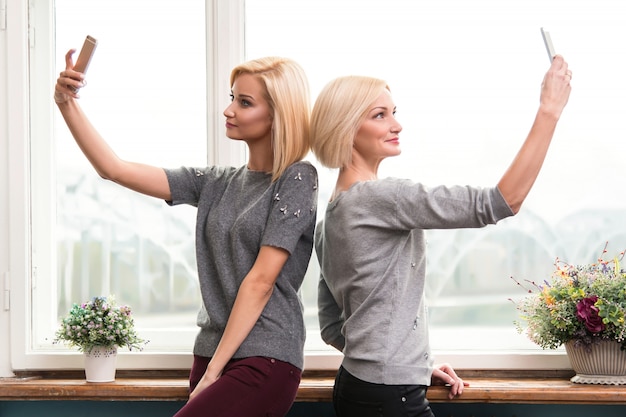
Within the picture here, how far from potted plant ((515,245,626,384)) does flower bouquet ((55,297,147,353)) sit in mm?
1211

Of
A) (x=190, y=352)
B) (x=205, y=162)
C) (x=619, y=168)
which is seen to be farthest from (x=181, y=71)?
(x=619, y=168)

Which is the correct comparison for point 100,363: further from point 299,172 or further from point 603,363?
point 603,363

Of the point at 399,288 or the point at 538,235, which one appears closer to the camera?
the point at 399,288

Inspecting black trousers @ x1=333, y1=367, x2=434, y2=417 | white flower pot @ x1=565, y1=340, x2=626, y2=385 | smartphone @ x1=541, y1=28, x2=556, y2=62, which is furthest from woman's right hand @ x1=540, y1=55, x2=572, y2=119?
white flower pot @ x1=565, y1=340, x2=626, y2=385

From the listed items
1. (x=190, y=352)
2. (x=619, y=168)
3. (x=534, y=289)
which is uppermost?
(x=619, y=168)

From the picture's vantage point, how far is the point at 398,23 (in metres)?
2.83

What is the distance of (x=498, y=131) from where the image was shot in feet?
9.22

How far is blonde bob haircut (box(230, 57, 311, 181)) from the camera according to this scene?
2240mm

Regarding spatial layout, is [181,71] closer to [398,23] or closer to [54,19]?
[54,19]

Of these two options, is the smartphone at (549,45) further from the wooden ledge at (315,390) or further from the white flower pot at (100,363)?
the white flower pot at (100,363)

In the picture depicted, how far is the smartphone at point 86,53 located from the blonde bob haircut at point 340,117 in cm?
57

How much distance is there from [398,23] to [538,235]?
812 mm

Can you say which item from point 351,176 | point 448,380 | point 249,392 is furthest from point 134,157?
point 448,380

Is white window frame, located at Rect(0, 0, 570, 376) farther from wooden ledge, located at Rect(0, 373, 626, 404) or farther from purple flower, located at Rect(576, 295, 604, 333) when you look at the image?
purple flower, located at Rect(576, 295, 604, 333)
